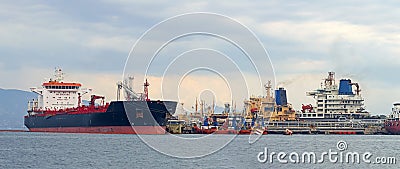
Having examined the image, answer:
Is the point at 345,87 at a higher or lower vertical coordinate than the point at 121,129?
higher

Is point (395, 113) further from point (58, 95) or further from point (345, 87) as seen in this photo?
point (58, 95)

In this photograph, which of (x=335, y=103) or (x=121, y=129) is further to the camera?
(x=335, y=103)

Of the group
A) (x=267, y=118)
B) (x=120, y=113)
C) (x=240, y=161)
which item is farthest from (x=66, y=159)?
(x=267, y=118)

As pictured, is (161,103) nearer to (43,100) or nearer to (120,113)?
(120,113)

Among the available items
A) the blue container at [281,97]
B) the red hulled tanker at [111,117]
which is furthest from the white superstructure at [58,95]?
the blue container at [281,97]

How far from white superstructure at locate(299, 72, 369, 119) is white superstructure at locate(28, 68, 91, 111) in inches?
1388

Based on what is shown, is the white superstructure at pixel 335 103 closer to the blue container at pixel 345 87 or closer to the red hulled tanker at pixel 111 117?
the blue container at pixel 345 87

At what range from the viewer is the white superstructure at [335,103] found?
117812mm

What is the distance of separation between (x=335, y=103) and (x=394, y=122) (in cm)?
1187

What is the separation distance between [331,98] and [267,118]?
11006 mm

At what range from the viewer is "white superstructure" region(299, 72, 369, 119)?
118 m

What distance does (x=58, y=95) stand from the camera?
111000mm

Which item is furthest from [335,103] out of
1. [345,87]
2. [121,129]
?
[121,129]

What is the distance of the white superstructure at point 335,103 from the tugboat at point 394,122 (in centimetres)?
422
